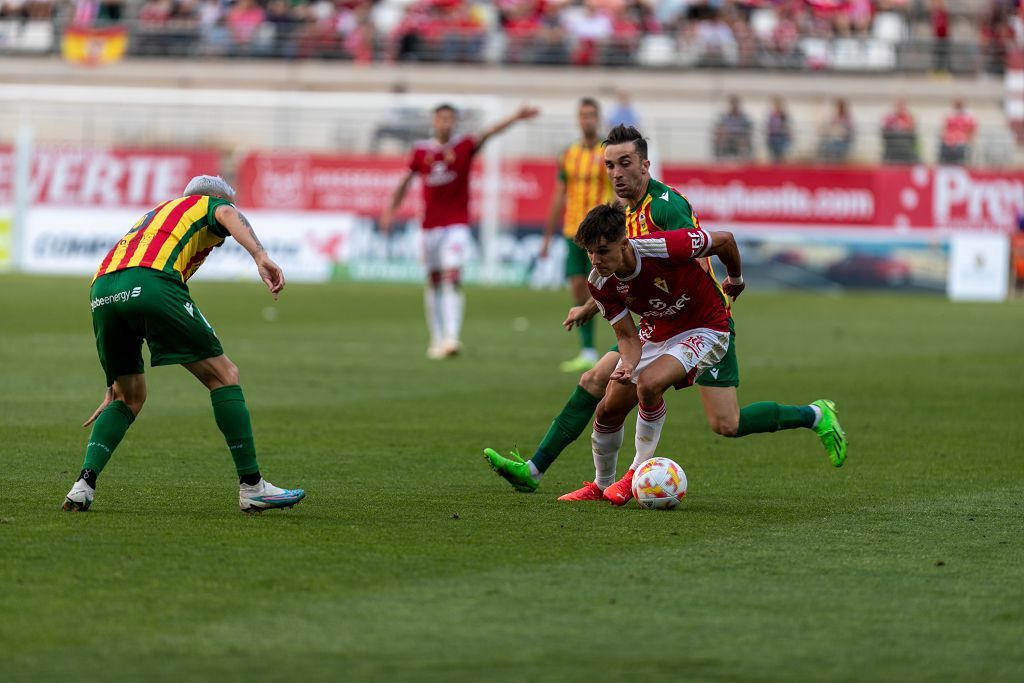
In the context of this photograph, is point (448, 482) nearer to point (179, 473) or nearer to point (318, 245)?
point (179, 473)

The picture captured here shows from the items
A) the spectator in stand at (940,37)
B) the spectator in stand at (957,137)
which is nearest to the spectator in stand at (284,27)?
the spectator in stand at (940,37)

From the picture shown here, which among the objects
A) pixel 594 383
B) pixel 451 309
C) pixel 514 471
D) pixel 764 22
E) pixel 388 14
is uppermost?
pixel 594 383

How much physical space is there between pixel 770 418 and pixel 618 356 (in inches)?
33.3

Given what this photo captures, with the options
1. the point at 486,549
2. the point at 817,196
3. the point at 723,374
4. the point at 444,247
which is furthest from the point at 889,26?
the point at 486,549

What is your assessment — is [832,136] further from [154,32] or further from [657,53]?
[154,32]

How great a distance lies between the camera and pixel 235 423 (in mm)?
Result: 7195

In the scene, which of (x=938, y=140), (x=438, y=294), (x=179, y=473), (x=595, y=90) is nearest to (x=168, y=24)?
(x=595, y=90)

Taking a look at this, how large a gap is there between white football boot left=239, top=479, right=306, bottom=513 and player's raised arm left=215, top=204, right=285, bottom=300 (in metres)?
0.90

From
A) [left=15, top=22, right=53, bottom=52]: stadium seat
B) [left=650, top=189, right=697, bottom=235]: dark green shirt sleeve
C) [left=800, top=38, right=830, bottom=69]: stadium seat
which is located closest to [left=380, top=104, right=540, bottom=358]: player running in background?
[left=650, top=189, right=697, bottom=235]: dark green shirt sleeve

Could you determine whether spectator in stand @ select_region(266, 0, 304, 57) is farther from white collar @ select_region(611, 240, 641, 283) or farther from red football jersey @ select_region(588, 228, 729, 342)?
white collar @ select_region(611, 240, 641, 283)

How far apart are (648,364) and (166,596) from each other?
3.12m

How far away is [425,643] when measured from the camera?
5035mm

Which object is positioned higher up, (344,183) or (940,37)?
(940,37)

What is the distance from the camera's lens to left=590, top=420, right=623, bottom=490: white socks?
8.17m
